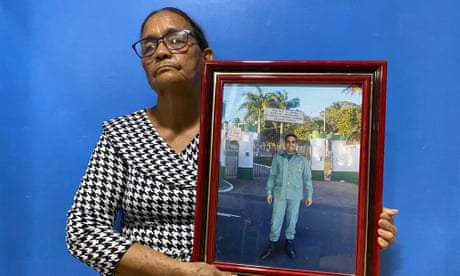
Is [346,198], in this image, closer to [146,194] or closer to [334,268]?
[334,268]

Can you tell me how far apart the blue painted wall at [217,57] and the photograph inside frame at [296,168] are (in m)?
0.29

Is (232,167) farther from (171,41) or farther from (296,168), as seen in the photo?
(171,41)

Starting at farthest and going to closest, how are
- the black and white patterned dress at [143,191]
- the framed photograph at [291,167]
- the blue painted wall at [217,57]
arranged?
the blue painted wall at [217,57]
the black and white patterned dress at [143,191]
the framed photograph at [291,167]

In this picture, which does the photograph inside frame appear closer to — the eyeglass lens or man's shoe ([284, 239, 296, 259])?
man's shoe ([284, 239, 296, 259])

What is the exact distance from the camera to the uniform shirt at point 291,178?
682mm

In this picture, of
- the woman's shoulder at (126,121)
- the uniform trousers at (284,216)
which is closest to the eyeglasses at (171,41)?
the woman's shoulder at (126,121)

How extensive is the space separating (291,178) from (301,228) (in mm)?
85

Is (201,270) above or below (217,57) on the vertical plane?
below

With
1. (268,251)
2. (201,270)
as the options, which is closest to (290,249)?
(268,251)

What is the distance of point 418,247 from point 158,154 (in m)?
0.60

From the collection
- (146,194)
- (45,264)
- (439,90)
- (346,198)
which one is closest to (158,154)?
(146,194)

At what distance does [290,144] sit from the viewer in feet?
2.24

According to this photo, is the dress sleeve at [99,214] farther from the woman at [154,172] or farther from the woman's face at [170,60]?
the woman's face at [170,60]

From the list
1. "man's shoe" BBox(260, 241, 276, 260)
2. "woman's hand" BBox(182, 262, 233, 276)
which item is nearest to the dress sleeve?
"woman's hand" BBox(182, 262, 233, 276)
